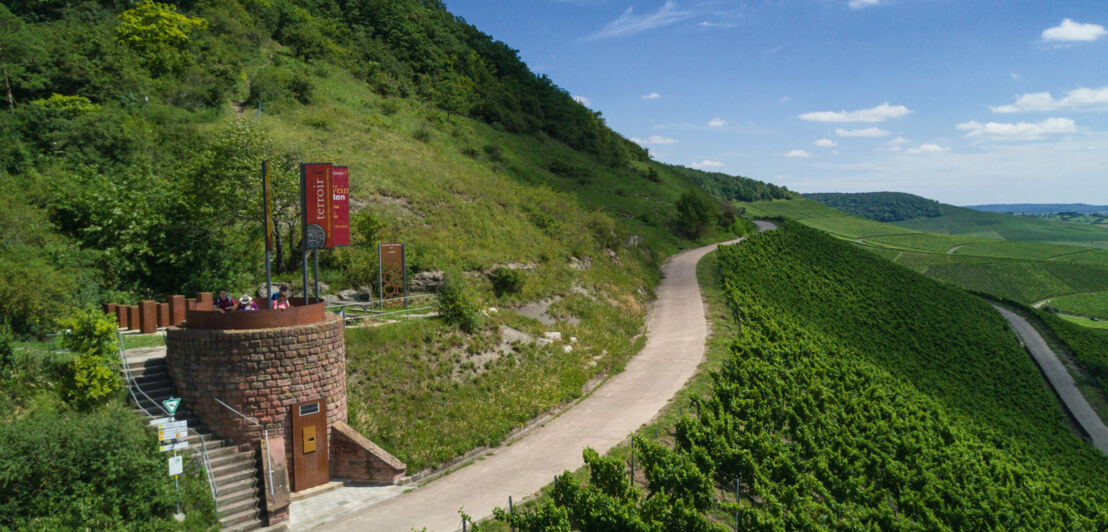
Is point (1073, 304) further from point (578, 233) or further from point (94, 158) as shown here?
point (94, 158)

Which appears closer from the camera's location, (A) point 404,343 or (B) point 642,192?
(A) point 404,343

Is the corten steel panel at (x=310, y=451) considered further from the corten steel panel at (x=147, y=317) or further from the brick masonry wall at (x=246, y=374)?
the corten steel panel at (x=147, y=317)

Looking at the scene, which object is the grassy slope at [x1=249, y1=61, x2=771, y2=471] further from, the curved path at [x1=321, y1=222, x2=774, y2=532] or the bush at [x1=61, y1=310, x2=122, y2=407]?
the bush at [x1=61, y1=310, x2=122, y2=407]

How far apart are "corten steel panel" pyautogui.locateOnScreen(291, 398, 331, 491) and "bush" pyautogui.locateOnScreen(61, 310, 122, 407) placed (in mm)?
4118

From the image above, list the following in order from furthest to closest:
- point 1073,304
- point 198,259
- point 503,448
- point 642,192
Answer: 1. point 1073,304
2. point 642,192
3. point 198,259
4. point 503,448

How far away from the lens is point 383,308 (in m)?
22.5

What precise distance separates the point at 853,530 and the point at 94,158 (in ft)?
96.6

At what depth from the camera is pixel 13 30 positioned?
30328 mm

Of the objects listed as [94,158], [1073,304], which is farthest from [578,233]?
[1073,304]

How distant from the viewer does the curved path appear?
44.1 feet

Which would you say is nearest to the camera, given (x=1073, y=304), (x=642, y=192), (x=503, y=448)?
(x=503, y=448)

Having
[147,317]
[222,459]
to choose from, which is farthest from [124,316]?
[222,459]

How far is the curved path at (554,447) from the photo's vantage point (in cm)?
1345

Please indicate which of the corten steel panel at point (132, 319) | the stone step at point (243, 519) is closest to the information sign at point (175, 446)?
the stone step at point (243, 519)
